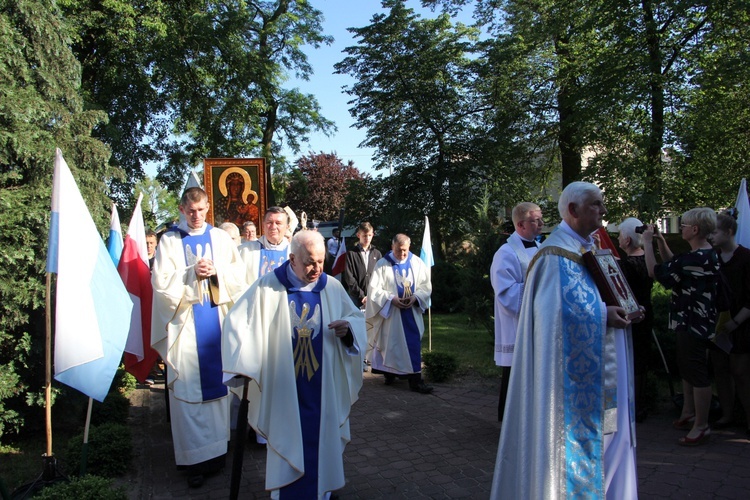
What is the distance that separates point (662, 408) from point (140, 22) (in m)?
16.9

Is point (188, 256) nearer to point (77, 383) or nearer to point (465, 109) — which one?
point (77, 383)

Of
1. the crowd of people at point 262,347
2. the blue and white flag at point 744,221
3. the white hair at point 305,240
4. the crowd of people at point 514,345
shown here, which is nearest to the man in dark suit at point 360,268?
the crowd of people at point 262,347

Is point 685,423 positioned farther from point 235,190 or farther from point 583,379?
point 235,190

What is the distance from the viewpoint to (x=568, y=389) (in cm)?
337

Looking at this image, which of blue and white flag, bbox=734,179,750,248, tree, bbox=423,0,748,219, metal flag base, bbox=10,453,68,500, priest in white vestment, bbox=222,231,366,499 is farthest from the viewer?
tree, bbox=423,0,748,219

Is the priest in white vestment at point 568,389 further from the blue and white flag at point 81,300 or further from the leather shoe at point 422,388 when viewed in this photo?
the leather shoe at point 422,388

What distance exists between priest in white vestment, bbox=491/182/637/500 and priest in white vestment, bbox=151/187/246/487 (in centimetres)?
273

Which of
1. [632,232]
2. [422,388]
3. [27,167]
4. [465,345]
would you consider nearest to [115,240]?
[27,167]

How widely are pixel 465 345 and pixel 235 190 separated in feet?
17.5

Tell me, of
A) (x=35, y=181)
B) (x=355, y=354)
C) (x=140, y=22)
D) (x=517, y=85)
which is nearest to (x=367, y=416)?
(x=355, y=354)

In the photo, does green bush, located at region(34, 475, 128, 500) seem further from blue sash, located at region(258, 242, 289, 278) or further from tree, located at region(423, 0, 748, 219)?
tree, located at region(423, 0, 748, 219)

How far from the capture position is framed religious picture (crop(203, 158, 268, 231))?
8.62 m

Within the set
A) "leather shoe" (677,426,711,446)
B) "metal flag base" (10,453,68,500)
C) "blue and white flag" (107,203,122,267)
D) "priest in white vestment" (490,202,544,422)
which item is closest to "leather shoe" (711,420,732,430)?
"leather shoe" (677,426,711,446)

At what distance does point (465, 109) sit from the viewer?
23625mm
